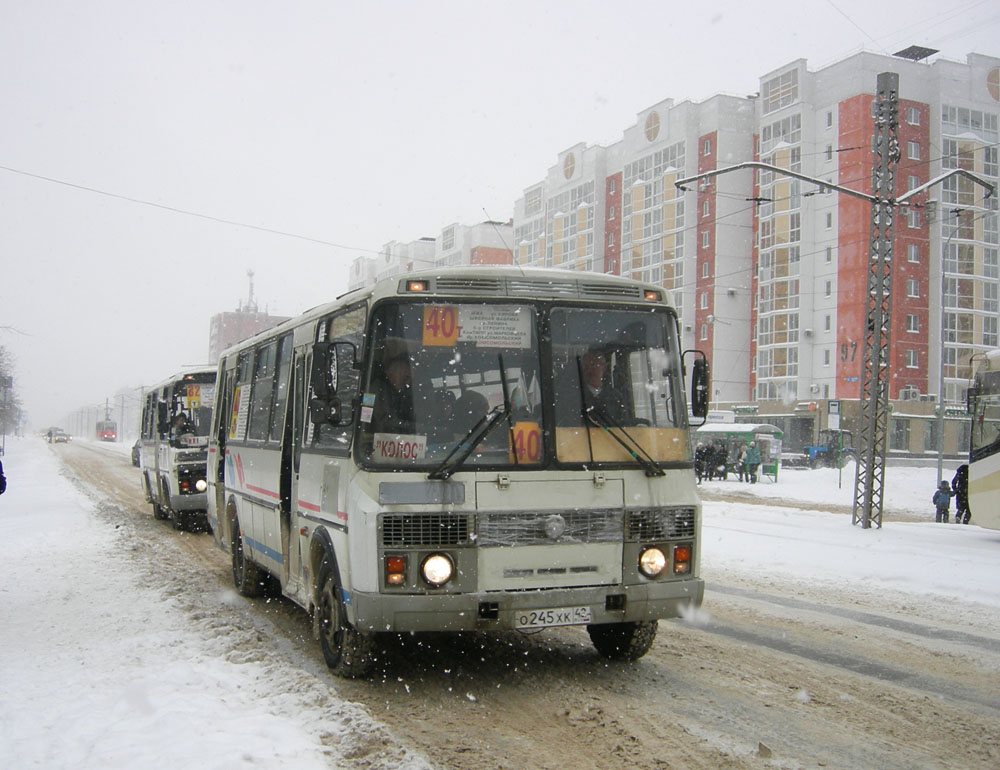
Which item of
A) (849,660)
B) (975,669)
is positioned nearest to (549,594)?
(849,660)

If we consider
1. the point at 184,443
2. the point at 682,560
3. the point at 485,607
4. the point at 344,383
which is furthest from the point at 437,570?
the point at 184,443

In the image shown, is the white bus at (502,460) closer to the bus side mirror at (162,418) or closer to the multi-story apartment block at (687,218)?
the bus side mirror at (162,418)

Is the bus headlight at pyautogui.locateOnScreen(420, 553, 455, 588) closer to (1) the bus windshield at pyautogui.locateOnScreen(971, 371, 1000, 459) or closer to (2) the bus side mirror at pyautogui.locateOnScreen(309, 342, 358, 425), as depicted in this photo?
(2) the bus side mirror at pyautogui.locateOnScreen(309, 342, 358, 425)

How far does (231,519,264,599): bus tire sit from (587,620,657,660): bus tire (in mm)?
4271

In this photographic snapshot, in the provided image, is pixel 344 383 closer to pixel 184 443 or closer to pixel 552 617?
pixel 552 617

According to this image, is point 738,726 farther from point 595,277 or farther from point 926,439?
point 926,439

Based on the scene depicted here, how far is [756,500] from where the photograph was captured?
30.7m

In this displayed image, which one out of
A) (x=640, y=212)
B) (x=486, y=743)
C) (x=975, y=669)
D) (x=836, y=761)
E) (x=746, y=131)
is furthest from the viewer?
(x=640, y=212)

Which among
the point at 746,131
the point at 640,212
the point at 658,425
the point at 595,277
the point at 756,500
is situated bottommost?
the point at 756,500

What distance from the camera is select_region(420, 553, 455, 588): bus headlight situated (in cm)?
622

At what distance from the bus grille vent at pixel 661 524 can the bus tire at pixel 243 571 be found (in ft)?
16.6

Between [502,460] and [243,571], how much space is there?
211 inches

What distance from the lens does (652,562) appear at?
21.8 feet

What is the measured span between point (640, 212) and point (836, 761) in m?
76.5
